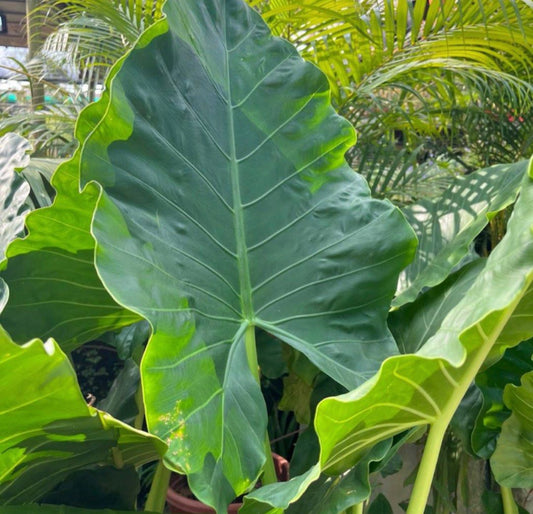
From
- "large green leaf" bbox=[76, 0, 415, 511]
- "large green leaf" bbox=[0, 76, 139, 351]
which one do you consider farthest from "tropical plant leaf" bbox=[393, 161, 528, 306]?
"large green leaf" bbox=[0, 76, 139, 351]

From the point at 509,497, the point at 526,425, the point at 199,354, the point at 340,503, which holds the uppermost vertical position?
the point at 199,354

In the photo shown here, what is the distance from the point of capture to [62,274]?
816 mm

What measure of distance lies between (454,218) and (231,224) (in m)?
0.44

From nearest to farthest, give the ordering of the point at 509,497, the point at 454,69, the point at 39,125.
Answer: the point at 509,497, the point at 454,69, the point at 39,125

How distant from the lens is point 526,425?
924 mm

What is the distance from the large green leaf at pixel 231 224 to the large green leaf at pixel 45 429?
8 centimetres

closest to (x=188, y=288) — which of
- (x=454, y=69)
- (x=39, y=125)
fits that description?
(x=454, y=69)

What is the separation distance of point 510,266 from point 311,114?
434 millimetres

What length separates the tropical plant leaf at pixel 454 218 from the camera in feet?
2.92

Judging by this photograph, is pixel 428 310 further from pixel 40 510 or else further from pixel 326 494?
pixel 40 510

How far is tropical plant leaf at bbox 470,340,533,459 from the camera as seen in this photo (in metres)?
0.96

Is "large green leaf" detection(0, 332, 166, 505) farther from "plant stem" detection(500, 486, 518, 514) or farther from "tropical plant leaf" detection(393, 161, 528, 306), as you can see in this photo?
"plant stem" detection(500, 486, 518, 514)

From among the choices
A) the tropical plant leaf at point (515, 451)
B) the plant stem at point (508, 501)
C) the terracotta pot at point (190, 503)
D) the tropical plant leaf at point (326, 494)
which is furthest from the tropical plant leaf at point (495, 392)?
the terracotta pot at point (190, 503)

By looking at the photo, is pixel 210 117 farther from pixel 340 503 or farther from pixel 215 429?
pixel 340 503
